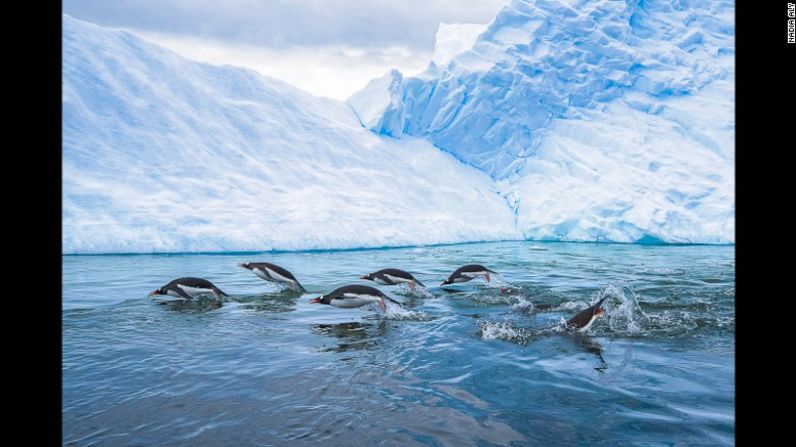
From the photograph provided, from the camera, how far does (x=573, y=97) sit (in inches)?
1002

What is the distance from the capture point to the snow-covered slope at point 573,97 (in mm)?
23031

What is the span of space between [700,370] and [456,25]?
2803 centimetres

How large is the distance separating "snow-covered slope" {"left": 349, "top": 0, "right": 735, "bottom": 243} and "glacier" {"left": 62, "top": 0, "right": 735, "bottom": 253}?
0.27ft

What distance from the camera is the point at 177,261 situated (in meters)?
12.5

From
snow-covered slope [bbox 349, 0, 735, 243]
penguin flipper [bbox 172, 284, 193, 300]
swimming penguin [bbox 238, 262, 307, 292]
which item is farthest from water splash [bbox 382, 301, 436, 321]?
snow-covered slope [bbox 349, 0, 735, 243]

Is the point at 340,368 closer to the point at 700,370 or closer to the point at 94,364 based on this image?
the point at 94,364

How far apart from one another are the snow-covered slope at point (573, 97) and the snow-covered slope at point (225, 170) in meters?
1.77

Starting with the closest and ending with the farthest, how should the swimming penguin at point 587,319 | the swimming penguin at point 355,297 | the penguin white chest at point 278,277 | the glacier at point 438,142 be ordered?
the swimming penguin at point 587,319 < the swimming penguin at point 355,297 < the penguin white chest at point 278,277 < the glacier at point 438,142

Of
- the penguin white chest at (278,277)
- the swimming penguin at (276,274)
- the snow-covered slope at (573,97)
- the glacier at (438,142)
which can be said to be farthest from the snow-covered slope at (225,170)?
the penguin white chest at (278,277)

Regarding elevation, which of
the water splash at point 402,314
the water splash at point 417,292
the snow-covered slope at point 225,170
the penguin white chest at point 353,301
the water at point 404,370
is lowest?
the water at point 404,370

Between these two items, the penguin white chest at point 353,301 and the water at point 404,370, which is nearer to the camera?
the water at point 404,370

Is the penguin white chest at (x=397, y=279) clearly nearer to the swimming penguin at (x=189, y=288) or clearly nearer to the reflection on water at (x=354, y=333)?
the reflection on water at (x=354, y=333)
